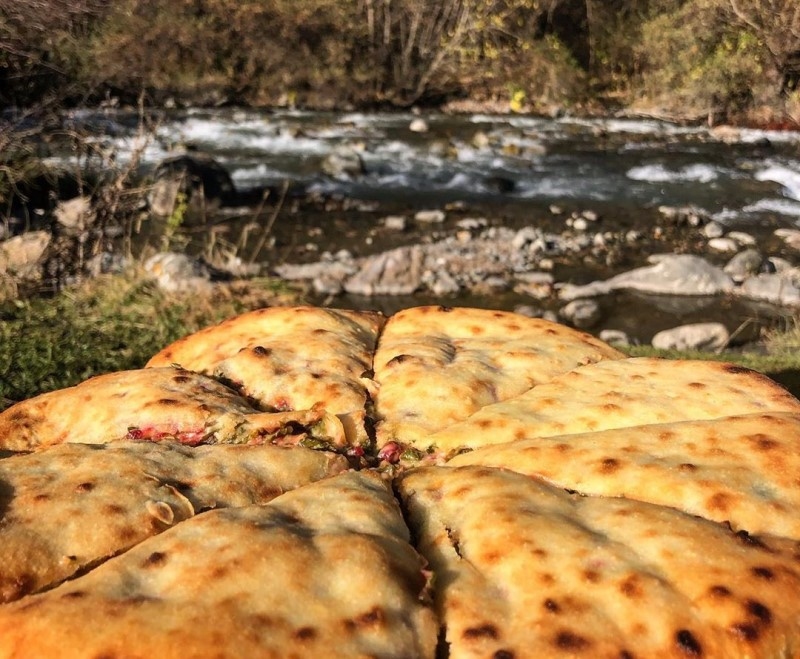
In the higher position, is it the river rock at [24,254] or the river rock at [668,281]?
the river rock at [24,254]

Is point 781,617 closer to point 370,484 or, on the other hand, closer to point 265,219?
point 370,484

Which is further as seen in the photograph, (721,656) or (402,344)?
(402,344)

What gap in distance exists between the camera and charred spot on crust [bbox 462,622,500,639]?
2158mm

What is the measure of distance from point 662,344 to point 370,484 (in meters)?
9.31

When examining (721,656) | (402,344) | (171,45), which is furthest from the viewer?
(171,45)

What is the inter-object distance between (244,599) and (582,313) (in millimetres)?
11355

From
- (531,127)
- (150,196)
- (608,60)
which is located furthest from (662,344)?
(608,60)

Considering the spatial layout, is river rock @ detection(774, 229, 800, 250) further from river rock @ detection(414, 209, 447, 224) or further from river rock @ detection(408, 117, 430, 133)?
river rock @ detection(408, 117, 430, 133)

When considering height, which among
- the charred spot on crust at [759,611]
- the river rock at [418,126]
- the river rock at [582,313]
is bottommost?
the river rock at [582,313]

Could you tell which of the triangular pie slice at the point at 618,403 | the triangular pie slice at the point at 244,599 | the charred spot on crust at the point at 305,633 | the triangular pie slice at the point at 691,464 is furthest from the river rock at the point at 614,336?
the charred spot on crust at the point at 305,633

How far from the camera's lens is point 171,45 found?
2928 centimetres

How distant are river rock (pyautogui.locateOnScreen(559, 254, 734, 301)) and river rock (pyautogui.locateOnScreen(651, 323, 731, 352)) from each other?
6.82 feet

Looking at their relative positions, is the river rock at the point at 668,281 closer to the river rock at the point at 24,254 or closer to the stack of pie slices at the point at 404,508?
the river rock at the point at 24,254

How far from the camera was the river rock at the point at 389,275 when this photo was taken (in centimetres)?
1378
